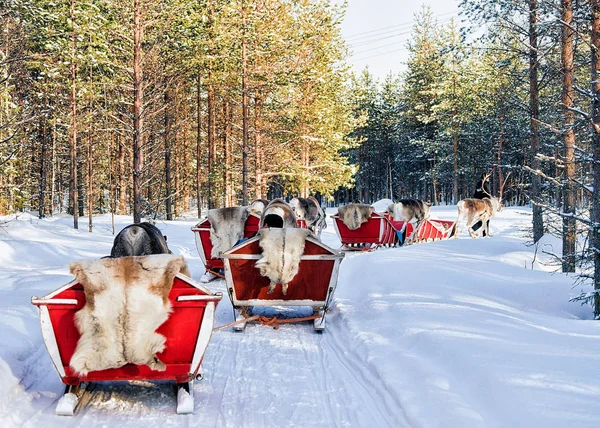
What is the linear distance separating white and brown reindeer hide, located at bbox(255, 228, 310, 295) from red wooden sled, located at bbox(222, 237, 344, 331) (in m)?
0.10

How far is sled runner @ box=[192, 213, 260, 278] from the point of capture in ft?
35.1

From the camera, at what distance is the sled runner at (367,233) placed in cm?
1630

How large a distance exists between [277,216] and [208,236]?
2280 mm

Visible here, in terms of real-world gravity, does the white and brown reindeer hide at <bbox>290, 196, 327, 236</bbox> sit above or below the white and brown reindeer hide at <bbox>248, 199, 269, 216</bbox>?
below

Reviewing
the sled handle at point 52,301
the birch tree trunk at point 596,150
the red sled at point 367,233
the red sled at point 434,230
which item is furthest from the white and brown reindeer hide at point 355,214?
the sled handle at point 52,301

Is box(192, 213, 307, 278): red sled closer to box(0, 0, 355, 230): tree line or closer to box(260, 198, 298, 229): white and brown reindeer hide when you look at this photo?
box(260, 198, 298, 229): white and brown reindeer hide

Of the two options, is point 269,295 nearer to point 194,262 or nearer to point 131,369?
point 131,369

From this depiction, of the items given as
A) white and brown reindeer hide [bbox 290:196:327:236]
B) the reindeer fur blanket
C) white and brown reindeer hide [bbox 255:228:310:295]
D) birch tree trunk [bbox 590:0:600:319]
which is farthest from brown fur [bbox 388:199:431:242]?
white and brown reindeer hide [bbox 255:228:310:295]

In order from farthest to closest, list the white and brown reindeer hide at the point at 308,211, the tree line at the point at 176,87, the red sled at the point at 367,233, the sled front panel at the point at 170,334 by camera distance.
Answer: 1. the white and brown reindeer hide at the point at 308,211
2. the red sled at the point at 367,233
3. the tree line at the point at 176,87
4. the sled front panel at the point at 170,334

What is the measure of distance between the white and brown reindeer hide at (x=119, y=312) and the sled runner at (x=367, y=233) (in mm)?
12545

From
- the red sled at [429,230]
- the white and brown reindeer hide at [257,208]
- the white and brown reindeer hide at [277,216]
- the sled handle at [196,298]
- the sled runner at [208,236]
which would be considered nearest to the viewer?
the sled handle at [196,298]

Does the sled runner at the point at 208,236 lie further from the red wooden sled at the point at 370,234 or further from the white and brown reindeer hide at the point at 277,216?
the red wooden sled at the point at 370,234

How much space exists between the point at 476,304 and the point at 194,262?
825cm

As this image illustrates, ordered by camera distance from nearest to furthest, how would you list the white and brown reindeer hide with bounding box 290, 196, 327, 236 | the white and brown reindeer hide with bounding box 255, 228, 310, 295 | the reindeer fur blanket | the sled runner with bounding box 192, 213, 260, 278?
the white and brown reindeer hide with bounding box 255, 228, 310, 295 < the reindeer fur blanket < the sled runner with bounding box 192, 213, 260, 278 < the white and brown reindeer hide with bounding box 290, 196, 327, 236
